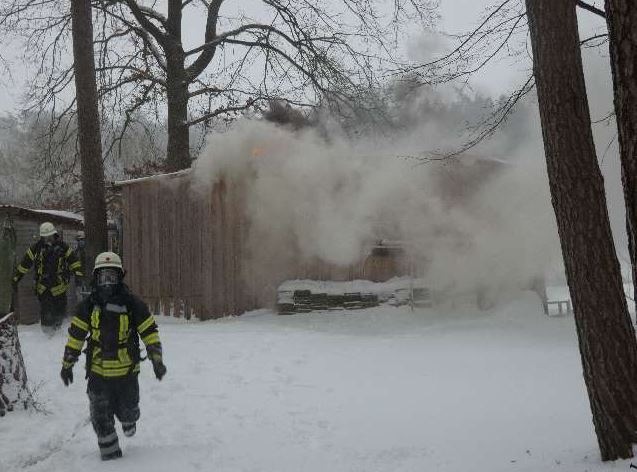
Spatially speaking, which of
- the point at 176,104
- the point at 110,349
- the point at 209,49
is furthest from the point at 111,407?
the point at 209,49

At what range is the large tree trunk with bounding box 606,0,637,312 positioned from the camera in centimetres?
239

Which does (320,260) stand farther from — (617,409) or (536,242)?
(617,409)

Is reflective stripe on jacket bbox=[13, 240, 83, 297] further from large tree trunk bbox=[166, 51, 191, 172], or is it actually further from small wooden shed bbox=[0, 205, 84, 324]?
large tree trunk bbox=[166, 51, 191, 172]

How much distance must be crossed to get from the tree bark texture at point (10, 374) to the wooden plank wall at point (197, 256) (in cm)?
587

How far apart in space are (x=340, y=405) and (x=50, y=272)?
253 inches

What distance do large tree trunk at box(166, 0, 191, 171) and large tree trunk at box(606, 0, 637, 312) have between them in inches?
612

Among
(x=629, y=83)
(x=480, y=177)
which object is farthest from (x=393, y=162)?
(x=629, y=83)

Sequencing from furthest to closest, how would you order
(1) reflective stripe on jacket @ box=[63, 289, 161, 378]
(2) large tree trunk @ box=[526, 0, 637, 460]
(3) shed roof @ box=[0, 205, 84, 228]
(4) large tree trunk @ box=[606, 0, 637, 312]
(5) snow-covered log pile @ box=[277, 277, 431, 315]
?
(3) shed roof @ box=[0, 205, 84, 228], (5) snow-covered log pile @ box=[277, 277, 431, 315], (1) reflective stripe on jacket @ box=[63, 289, 161, 378], (2) large tree trunk @ box=[526, 0, 637, 460], (4) large tree trunk @ box=[606, 0, 637, 312]

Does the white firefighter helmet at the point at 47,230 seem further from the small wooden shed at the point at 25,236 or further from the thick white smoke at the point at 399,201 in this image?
the thick white smoke at the point at 399,201

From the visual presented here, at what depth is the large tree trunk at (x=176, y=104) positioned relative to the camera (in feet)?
57.1

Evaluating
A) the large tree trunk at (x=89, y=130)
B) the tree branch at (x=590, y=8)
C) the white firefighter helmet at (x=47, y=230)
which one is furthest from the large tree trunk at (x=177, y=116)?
the tree branch at (x=590, y=8)

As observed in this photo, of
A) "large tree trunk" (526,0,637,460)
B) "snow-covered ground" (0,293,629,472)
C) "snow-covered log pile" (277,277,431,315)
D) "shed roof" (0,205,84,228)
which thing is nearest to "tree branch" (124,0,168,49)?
"shed roof" (0,205,84,228)

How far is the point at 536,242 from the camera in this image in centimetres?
1120

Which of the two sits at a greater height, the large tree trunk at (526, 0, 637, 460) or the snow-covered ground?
the large tree trunk at (526, 0, 637, 460)
